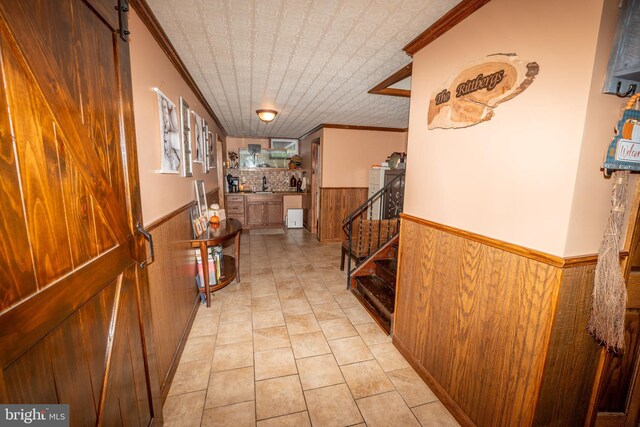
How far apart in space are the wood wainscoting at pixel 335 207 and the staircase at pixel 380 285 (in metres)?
2.50

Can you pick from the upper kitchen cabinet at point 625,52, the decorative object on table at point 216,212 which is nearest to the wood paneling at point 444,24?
the upper kitchen cabinet at point 625,52

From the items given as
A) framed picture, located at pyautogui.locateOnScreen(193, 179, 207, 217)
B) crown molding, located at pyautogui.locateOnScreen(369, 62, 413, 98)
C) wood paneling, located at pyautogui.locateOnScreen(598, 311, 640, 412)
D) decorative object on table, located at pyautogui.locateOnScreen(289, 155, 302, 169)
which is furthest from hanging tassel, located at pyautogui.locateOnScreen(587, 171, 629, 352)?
decorative object on table, located at pyautogui.locateOnScreen(289, 155, 302, 169)

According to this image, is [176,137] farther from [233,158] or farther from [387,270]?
[233,158]

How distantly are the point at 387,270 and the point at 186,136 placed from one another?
2646 mm

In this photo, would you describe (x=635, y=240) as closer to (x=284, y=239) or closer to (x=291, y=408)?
(x=291, y=408)

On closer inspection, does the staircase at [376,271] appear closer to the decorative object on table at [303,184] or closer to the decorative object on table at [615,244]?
the decorative object on table at [615,244]

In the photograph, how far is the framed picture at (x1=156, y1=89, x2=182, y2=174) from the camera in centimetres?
191

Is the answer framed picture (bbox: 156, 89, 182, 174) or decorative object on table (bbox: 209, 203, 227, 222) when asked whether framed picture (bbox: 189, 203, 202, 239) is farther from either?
framed picture (bbox: 156, 89, 182, 174)

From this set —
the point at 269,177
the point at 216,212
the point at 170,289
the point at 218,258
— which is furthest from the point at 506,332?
the point at 269,177

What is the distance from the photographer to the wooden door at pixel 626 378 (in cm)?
144

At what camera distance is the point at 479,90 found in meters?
1.49

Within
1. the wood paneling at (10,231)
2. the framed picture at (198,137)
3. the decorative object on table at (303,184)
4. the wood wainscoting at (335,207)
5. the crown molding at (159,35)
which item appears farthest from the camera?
the decorative object on table at (303,184)

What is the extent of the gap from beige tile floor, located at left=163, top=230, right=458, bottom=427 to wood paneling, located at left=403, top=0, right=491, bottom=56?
2533 mm

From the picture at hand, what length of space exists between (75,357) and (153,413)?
0.94 meters
